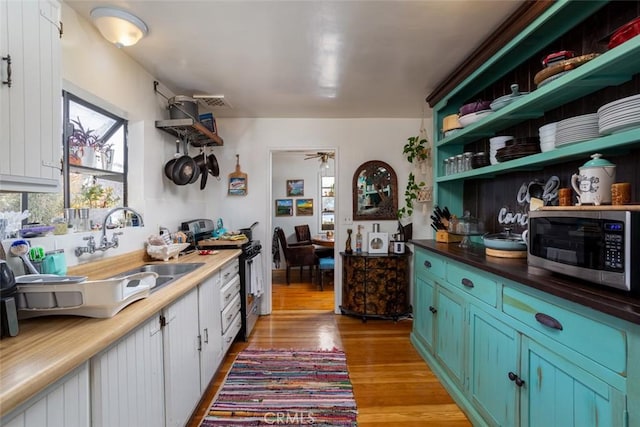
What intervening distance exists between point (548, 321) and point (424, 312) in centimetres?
138

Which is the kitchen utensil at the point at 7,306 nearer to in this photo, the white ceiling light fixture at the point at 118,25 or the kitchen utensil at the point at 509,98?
the white ceiling light fixture at the point at 118,25

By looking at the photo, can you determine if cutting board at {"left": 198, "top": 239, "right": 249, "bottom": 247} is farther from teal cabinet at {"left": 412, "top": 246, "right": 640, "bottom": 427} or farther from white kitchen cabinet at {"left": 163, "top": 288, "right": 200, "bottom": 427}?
teal cabinet at {"left": 412, "top": 246, "right": 640, "bottom": 427}

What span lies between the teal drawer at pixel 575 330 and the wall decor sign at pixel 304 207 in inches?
184

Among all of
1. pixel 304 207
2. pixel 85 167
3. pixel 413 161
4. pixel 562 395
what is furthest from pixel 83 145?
pixel 304 207

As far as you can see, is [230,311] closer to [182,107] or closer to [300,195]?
[182,107]

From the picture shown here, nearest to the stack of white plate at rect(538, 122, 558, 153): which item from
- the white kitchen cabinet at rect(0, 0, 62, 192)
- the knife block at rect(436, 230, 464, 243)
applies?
the knife block at rect(436, 230, 464, 243)

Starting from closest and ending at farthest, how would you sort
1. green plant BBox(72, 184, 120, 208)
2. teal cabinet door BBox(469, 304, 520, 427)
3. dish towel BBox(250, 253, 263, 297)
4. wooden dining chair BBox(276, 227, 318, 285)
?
teal cabinet door BBox(469, 304, 520, 427), green plant BBox(72, 184, 120, 208), dish towel BBox(250, 253, 263, 297), wooden dining chair BBox(276, 227, 318, 285)

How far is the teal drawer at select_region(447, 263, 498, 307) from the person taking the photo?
1551 mm

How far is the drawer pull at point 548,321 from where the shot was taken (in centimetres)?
111

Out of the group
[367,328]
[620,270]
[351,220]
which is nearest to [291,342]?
[367,328]

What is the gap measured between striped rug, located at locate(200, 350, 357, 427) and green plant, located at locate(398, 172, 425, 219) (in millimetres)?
1790

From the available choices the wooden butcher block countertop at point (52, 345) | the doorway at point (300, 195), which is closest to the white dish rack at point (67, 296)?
the wooden butcher block countertop at point (52, 345)

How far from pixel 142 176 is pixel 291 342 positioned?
198cm

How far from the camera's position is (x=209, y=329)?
1.95 metres
